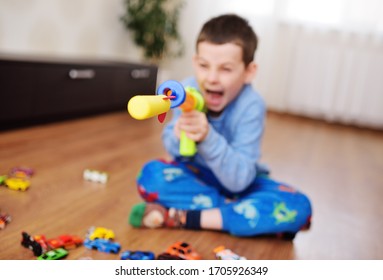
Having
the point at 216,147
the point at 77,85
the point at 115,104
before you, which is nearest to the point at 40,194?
the point at 216,147

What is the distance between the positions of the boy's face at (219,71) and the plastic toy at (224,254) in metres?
0.30

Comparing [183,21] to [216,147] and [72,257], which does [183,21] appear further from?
[72,257]

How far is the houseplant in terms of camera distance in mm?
2764

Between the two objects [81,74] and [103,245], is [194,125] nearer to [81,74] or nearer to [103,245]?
[103,245]

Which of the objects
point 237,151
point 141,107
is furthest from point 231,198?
point 141,107

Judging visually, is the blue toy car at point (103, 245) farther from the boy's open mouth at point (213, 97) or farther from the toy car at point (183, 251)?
the boy's open mouth at point (213, 97)

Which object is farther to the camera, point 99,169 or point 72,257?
point 99,169

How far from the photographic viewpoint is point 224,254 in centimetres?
81

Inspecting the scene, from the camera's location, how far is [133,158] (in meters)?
1.47

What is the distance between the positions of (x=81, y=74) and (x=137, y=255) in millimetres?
1321

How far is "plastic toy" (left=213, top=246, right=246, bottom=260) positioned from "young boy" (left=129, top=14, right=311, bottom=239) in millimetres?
90

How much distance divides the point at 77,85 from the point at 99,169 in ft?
2.47

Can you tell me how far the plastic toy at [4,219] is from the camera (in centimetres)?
82

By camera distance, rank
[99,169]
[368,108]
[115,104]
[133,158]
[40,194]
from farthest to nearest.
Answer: [368,108] < [115,104] < [133,158] < [99,169] < [40,194]
